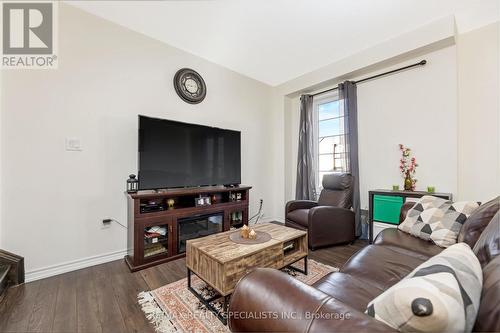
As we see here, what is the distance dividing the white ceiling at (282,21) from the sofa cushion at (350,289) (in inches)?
96.7

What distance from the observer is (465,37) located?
8.20 feet

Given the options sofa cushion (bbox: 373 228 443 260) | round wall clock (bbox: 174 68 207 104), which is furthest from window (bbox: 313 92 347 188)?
round wall clock (bbox: 174 68 207 104)

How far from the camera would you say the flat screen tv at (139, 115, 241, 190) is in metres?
2.34

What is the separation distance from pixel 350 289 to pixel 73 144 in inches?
106

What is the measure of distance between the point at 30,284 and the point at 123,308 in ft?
3.42

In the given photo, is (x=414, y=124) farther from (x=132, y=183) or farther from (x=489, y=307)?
(x=132, y=183)

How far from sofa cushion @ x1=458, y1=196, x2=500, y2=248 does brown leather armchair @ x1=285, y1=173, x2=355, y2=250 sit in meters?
1.30

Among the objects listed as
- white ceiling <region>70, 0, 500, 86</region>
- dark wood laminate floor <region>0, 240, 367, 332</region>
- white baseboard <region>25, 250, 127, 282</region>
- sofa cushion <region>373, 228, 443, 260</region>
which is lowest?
dark wood laminate floor <region>0, 240, 367, 332</region>

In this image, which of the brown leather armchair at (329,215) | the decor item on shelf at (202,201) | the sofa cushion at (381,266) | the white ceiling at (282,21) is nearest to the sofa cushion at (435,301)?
the sofa cushion at (381,266)

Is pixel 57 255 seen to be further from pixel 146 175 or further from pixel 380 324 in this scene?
pixel 380 324

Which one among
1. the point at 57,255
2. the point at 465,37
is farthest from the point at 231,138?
the point at 465,37

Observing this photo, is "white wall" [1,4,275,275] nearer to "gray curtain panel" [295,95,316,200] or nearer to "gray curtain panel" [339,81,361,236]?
"gray curtain panel" [295,95,316,200]

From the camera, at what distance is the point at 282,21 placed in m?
2.41

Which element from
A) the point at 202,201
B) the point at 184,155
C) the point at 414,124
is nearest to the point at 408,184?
the point at 414,124
